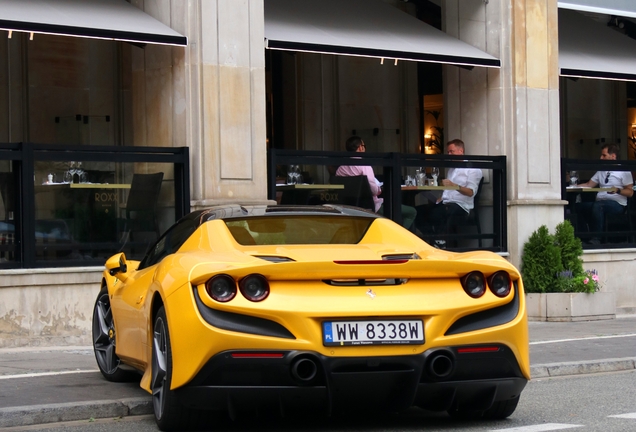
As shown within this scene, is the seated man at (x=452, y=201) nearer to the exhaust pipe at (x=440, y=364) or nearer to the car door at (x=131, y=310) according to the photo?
the car door at (x=131, y=310)

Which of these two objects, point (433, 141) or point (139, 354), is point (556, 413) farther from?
point (433, 141)

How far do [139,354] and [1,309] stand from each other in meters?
4.88

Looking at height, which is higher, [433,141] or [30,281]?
Answer: [433,141]

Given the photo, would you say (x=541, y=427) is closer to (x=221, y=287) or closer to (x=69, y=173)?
(x=221, y=287)

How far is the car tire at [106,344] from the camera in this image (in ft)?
27.8

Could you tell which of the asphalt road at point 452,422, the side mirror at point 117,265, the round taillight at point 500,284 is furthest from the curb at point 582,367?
the side mirror at point 117,265

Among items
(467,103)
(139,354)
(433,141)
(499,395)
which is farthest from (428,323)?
(433,141)

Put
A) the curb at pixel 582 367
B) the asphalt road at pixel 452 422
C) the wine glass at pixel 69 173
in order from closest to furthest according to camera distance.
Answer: the asphalt road at pixel 452 422 < the curb at pixel 582 367 < the wine glass at pixel 69 173

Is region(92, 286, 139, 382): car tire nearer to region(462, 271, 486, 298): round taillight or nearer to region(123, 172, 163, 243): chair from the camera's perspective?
region(462, 271, 486, 298): round taillight

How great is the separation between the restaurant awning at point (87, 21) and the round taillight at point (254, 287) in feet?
23.1

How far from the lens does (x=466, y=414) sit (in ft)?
23.3

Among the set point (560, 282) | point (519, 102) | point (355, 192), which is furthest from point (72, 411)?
point (519, 102)

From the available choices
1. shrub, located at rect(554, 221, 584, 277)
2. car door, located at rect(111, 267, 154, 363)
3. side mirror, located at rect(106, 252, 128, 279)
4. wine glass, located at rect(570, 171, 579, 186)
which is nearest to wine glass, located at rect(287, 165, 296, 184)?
shrub, located at rect(554, 221, 584, 277)

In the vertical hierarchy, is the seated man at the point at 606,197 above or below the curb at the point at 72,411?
above
